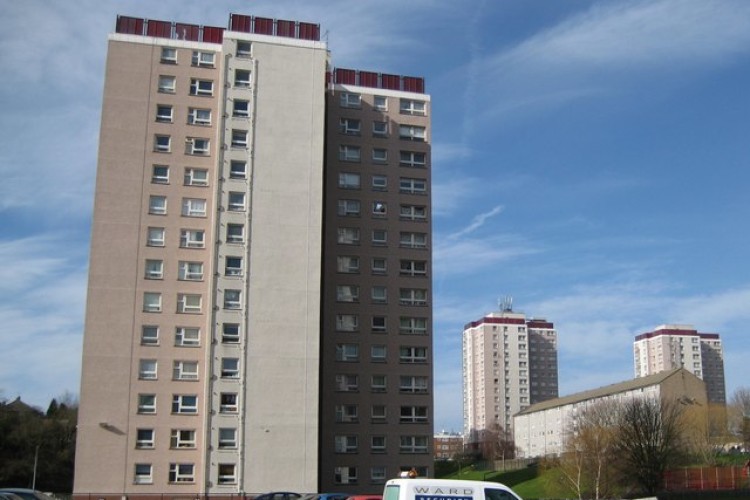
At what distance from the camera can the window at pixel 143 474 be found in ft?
172

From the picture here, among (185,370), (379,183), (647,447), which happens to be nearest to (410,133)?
(379,183)

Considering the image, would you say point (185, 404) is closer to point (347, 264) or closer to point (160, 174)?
point (160, 174)

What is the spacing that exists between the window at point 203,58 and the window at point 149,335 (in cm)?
1956

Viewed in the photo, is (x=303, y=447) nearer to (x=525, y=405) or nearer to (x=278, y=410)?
(x=278, y=410)

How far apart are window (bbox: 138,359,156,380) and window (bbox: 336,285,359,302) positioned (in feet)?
53.2

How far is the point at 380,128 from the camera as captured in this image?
68.8 metres

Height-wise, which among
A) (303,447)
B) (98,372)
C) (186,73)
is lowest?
(303,447)

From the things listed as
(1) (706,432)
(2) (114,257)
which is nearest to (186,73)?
(2) (114,257)

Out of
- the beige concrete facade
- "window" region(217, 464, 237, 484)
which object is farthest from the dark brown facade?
the beige concrete facade

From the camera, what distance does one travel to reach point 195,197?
58000 millimetres

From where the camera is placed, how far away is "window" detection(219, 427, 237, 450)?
52812mm

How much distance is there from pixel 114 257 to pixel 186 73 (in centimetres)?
1453

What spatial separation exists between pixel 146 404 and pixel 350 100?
98.7 feet

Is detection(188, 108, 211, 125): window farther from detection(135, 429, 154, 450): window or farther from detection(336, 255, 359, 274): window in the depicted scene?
detection(135, 429, 154, 450): window
